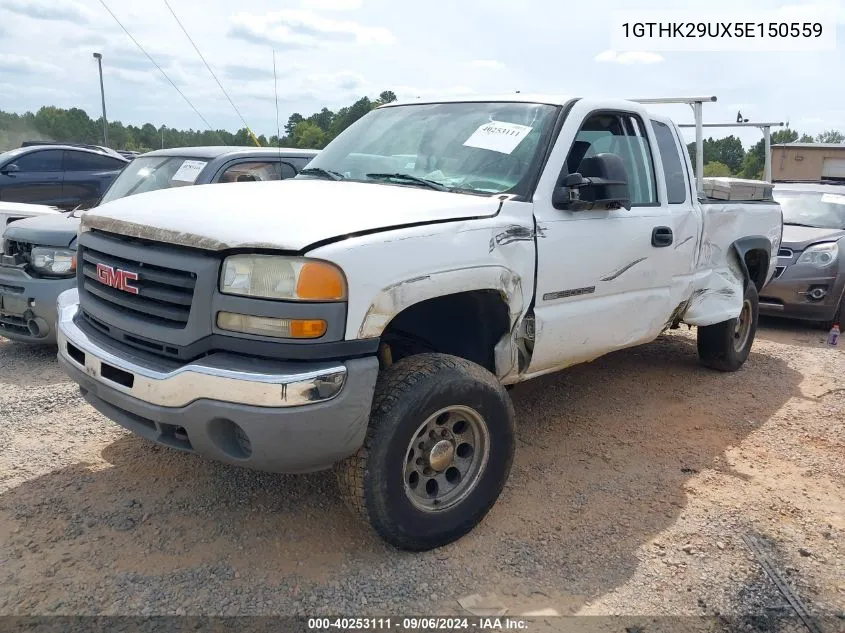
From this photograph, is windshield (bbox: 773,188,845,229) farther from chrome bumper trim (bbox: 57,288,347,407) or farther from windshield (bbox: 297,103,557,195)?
chrome bumper trim (bbox: 57,288,347,407)

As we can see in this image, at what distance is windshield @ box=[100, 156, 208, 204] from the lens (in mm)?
6004

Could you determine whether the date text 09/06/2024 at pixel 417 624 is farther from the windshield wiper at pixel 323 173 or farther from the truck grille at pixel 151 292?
the windshield wiper at pixel 323 173

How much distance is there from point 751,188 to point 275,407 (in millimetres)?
4844

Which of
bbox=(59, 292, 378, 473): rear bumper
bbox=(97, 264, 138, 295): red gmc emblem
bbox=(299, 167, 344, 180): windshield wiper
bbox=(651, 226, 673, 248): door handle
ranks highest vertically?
bbox=(299, 167, 344, 180): windshield wiper

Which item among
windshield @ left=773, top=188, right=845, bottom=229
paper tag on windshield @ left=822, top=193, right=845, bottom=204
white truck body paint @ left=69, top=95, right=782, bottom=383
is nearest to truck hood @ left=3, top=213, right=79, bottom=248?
white truck body paint @ left=69, top=95, right=782, bottom=383

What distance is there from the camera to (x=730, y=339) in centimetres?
562

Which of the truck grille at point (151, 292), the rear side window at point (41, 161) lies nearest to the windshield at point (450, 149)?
the truck grille at point (151, 292)

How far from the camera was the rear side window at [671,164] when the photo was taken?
14.9ft

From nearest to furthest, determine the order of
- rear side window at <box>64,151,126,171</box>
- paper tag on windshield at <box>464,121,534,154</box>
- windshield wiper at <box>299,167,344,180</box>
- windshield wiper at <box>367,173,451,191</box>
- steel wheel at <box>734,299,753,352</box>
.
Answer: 1. windshield wiper at <box>367,173,451,191</box>
2. paper tag on windshield at <box>464,121,534,154</box>
3. windshield wiper at <box>299,167,344,180</box>
4. steel wheel at <box>734,299,753,352</box>
5. rear side window at <box>64,151,126,171</box>

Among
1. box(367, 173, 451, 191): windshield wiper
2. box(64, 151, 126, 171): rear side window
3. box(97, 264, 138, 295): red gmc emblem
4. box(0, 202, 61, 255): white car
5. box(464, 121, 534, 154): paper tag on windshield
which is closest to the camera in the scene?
box(97, 264, 138, 295): red gmc emblem

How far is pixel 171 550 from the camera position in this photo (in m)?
2.98

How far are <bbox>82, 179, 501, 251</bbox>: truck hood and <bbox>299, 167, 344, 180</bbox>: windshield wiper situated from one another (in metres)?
0.41

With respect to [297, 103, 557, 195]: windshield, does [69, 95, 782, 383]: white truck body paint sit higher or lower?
lower

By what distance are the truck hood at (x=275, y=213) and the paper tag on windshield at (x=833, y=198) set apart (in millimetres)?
7213
